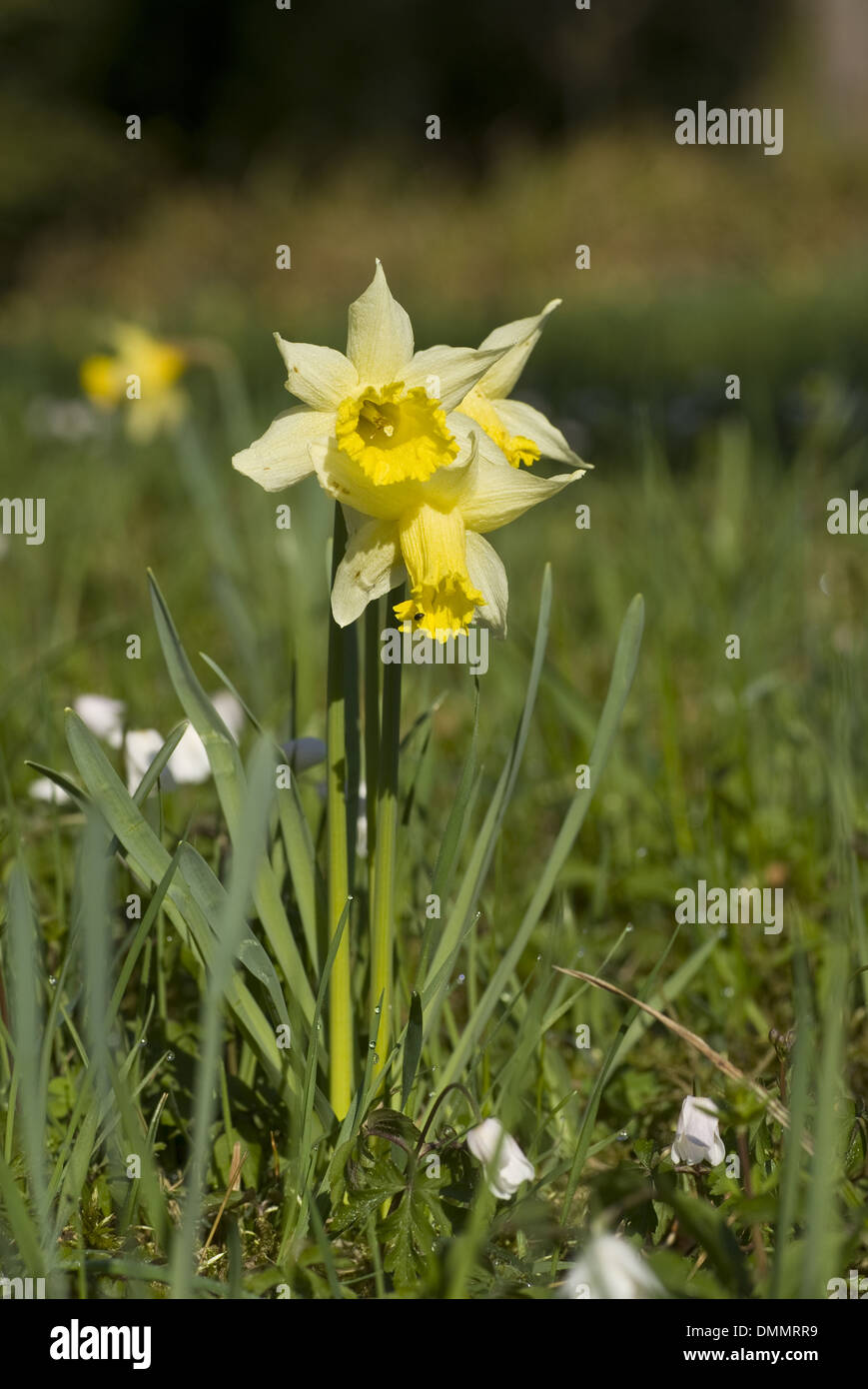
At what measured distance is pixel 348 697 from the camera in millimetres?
954

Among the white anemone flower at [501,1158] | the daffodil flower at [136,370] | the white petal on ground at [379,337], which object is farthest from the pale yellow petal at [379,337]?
the daffodil flower at [136,370]

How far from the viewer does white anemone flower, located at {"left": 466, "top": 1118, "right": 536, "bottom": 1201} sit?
0.87 metres

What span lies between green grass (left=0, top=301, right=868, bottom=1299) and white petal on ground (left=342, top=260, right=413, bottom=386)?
0.73ft

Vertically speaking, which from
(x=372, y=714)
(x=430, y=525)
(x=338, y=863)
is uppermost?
(x=430, y=525)

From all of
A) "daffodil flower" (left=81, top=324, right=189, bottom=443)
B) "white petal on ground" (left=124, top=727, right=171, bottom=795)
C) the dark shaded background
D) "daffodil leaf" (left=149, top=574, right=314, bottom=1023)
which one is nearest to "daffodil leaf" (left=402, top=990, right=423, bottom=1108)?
"daffodil leaf" (left=149, top=574, right=314, bottom=1023)

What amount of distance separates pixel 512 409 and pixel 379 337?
0.50ft

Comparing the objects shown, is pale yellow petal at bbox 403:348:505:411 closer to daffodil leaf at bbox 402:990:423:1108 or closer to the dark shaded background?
daffodil leaf at bbox 402:990:423:1108

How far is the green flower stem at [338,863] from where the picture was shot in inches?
35.9

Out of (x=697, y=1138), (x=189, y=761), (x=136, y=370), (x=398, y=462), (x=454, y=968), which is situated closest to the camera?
(x=398, y=462)

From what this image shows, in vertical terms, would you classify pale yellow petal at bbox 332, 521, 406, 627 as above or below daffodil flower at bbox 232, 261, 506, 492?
below

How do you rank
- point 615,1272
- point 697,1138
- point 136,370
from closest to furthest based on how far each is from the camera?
point 615,1272
point 697,1138
point 136,370

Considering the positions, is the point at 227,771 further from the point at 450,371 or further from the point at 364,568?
the point at 450,371

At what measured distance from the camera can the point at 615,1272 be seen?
67 cm

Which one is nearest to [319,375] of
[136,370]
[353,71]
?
[136,370]
